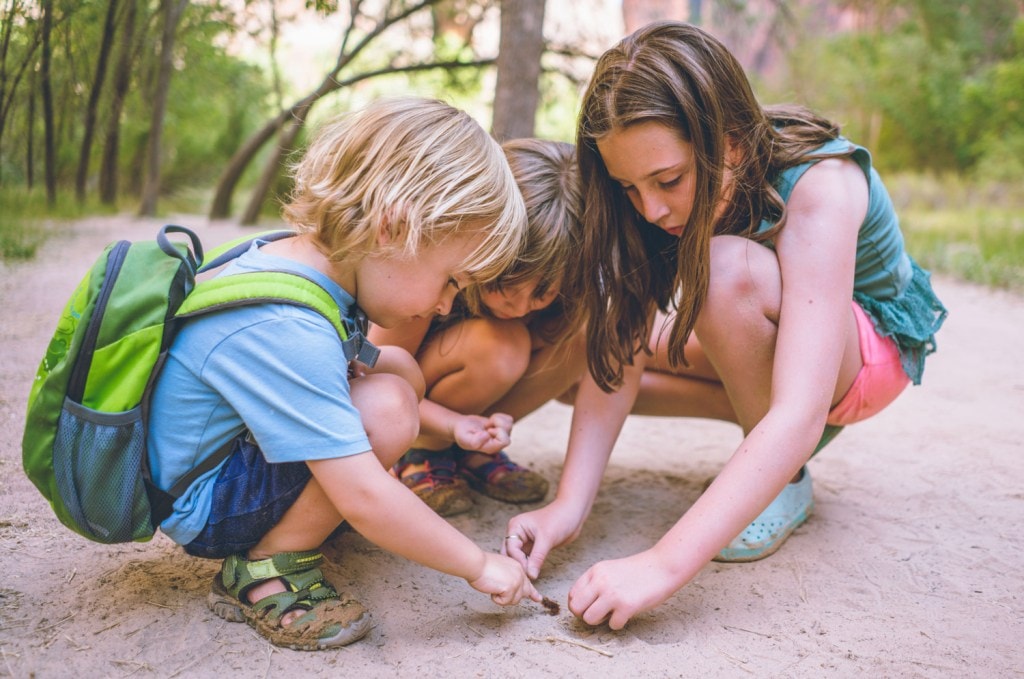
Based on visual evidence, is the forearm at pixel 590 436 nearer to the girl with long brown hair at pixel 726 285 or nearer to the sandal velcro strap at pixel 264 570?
the girl with long brown hair at pixel 726 285

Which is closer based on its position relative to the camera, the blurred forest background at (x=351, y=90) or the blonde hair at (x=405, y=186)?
the blonde hair at (x=405, y=186)

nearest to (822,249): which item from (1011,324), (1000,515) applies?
(1000,515)

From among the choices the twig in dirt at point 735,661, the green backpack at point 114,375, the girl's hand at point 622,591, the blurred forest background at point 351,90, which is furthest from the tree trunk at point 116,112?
the twig in dirt at point 735,661

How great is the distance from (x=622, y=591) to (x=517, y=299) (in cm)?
70

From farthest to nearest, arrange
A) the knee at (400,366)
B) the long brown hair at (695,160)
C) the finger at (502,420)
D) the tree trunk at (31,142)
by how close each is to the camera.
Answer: the tree trunk at (31,142) → the finger at (502,420) → the knee at (400,366) → the long brown hair at (695,160)

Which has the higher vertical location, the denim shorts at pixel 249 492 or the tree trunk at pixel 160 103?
the tree trunk at pixel 160 103

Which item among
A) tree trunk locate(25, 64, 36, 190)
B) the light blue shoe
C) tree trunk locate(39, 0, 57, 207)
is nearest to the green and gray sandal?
the light blue shoe

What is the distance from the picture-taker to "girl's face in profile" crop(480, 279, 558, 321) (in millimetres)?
1791

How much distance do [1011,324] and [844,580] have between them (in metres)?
3.00

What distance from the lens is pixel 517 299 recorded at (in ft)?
5.99

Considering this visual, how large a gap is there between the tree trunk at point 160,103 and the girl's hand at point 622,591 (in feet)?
8.32

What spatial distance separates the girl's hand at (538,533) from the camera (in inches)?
63.4

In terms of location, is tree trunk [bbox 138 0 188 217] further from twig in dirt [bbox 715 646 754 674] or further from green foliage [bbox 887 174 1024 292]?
green foliage [bbox 887 174 1024 292]

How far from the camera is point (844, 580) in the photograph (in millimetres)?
1644
